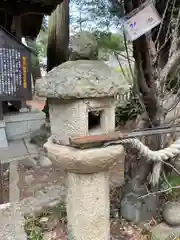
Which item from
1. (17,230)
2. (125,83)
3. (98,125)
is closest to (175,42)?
(125,83)

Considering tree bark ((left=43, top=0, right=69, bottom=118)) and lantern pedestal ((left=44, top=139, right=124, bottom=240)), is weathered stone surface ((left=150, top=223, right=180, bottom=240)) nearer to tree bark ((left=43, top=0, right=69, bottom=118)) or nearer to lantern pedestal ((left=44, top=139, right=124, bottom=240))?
lantern pedestal ((left=44, top=139, right=124, bottom=240))

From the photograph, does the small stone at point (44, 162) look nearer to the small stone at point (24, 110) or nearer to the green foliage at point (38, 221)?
the green foliage at point (38, 221)

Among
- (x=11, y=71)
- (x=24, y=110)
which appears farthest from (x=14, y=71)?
(x=24, y=110)

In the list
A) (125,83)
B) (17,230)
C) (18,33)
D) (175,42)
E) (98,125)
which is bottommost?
(17,230)

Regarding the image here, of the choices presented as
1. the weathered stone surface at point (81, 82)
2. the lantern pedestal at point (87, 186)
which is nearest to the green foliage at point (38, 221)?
the lantern pedestal at point (87, 186)

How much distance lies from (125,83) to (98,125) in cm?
35

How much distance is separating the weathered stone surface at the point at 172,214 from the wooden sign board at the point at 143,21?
1.37 metres

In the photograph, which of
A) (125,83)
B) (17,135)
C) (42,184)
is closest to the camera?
(125,83)

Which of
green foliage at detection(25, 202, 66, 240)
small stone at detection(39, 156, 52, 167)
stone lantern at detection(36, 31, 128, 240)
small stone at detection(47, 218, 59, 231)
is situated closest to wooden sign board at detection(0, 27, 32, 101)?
small stone at detection(39, 156, 52, 167)

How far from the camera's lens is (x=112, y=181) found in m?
3.01

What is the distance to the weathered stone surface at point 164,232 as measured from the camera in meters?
2.15

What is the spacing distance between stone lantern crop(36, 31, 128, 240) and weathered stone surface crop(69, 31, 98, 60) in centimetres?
5

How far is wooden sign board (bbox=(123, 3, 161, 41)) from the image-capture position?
1.98m

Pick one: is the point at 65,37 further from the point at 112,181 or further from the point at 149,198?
the point at 149,198
